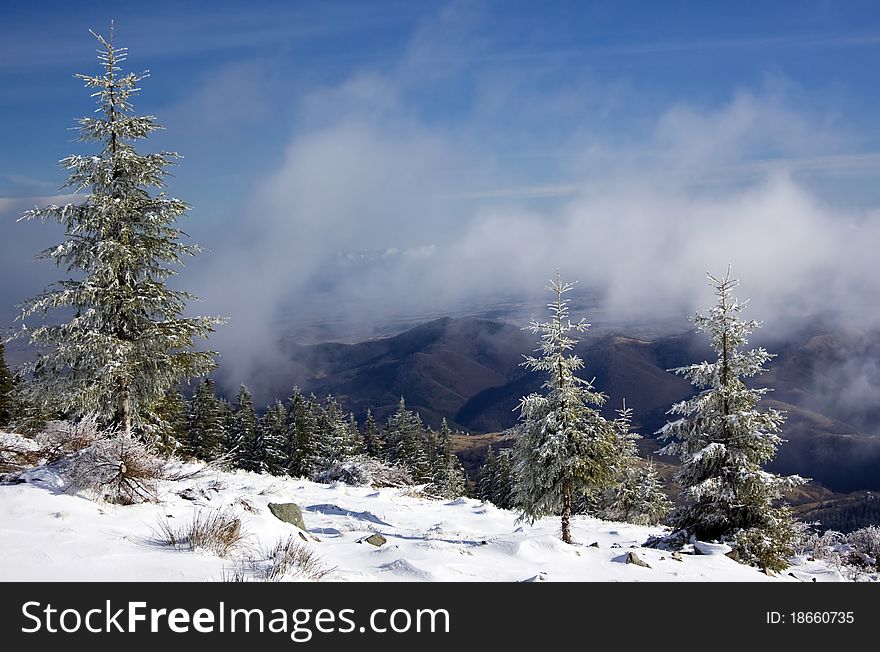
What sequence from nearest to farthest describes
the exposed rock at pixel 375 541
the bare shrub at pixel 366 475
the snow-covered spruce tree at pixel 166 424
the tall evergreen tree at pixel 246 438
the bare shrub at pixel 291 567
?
1. the bare shrub at pixel 291 567
2. the exposed rock at pixel 375 541
3. the snow-covered spruce tree at pixel 166 424
4. the bare shrub at pixel 366 475
5. the tall evergreen tree at pixel 246 438

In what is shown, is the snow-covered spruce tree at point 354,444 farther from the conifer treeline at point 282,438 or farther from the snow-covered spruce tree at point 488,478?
the snow-covered spruce tree at point 488,478

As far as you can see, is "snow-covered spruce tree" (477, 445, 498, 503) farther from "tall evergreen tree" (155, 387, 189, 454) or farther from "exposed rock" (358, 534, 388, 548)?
"exposed rock" (358, 534, 388, 548)

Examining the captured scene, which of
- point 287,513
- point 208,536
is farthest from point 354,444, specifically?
point 208,536

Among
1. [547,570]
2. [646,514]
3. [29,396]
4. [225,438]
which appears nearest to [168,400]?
[29,396]

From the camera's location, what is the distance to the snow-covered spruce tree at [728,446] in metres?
15.6

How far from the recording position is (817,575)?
11867 mm

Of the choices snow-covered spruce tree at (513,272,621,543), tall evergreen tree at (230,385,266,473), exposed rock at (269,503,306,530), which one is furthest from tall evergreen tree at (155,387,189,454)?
tall evergreen tree at (230,385,266,473)

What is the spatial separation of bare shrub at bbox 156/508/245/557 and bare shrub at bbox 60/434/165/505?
83.0 inches

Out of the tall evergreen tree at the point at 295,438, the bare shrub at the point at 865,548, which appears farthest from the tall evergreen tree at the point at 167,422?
the tall evergreen tree at the point at 295,438

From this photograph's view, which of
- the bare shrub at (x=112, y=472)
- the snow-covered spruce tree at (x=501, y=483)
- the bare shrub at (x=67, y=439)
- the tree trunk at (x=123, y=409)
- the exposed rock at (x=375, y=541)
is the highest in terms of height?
the tree trunk at (x=123, y=409)

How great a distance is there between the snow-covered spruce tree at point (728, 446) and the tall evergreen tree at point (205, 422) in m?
39.4
